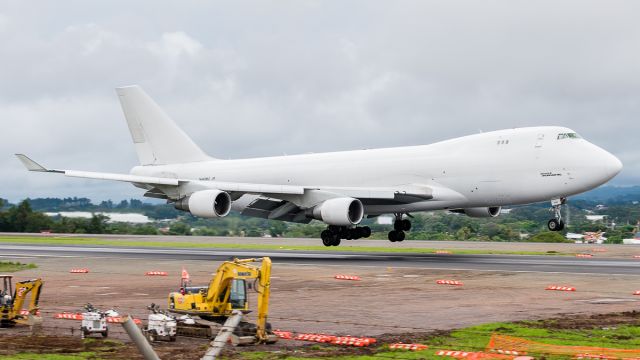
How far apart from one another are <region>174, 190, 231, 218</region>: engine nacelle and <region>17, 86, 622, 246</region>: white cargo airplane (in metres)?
0.06

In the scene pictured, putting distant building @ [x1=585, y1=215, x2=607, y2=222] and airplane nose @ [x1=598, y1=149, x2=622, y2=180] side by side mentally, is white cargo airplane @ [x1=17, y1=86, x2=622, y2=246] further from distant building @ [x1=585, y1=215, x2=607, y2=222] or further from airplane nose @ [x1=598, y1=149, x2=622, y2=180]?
distant building @ [x1=585, y1=215, x2=607, y2=222]

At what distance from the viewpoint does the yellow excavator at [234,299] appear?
18797 millimetres

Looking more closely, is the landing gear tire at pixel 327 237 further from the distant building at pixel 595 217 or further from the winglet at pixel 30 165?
the distant building at pixel 595 217

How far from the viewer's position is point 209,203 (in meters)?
47.8

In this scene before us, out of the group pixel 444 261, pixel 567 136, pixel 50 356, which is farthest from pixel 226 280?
pixel 567 136

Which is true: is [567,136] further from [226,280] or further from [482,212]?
[226,280]

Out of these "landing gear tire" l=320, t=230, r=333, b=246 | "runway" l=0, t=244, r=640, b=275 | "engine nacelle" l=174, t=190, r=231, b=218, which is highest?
"engine nacelle" l=174, t=190, r=231, b=218

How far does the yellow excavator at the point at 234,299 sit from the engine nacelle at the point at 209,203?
26.7m

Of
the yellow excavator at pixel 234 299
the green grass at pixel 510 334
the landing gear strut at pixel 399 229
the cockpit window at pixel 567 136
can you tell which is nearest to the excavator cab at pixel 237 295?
the yellow excavator at pixel 234 299

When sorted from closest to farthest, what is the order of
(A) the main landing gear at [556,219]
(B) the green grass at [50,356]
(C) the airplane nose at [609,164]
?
(B) the green grass at [50,356], (C) the airplane nose at [609,164], (A) the main landing gear at [556,219]

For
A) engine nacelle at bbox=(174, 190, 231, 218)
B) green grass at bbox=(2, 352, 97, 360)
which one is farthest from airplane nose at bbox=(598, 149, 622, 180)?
green grass at bbox=(2, 352, 97, 360)

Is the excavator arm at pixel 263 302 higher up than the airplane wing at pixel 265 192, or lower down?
lower down

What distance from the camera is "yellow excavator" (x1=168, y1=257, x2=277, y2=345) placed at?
18.8 m

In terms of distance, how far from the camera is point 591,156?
44625 millimetres
